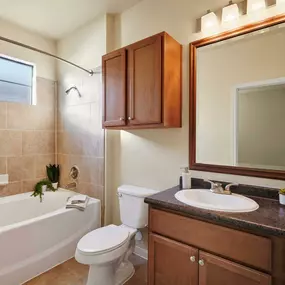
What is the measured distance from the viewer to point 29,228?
1.88 m

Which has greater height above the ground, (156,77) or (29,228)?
(156,77)

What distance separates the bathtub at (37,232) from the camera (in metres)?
1.77

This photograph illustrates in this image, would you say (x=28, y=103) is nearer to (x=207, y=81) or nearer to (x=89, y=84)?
(x=89, y=84)

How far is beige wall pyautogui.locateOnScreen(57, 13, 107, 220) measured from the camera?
2500mm

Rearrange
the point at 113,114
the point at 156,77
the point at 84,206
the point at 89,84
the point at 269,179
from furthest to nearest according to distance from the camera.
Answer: the point at 89,84, the point at 84,206, the point at 113,114, the point at 156,77, the point at 269,179

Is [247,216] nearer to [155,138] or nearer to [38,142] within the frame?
[155,138]

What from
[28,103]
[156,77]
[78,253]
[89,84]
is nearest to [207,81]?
[156,77]

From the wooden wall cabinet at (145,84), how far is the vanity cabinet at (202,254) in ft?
2.56

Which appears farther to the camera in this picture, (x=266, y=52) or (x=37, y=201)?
Result: (x=37, y=201)

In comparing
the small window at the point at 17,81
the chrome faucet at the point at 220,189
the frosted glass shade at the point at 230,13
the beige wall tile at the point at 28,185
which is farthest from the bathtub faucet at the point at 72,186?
the frosted glass shade at the point at 230,13

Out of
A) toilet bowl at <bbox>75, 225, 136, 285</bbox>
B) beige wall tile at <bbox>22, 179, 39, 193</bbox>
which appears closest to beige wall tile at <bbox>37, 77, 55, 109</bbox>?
beige wall tile at <bbox>22, 179, 39, 193</bbox>

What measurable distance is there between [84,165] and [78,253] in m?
1.24

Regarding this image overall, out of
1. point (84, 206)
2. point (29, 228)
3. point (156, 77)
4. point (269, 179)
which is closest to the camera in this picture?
point (269, 179)

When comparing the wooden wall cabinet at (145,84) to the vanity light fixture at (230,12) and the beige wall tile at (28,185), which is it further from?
the beige wall tile at (28,185)
